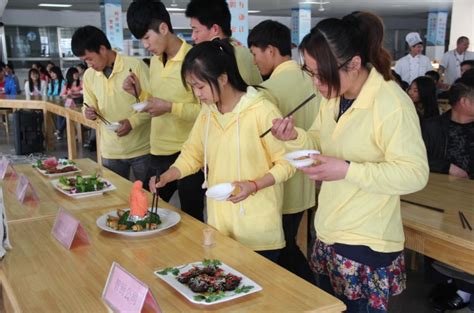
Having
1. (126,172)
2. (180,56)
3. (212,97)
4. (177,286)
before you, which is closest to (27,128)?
(126,172)

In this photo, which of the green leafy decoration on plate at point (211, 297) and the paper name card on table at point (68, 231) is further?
the paper name card on table at point (68, 231)

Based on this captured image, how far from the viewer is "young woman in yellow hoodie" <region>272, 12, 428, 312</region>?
1.21m

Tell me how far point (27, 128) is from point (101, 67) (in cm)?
418

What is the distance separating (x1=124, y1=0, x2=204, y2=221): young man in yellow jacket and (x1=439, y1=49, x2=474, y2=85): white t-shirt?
259 inches

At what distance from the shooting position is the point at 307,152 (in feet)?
4.24

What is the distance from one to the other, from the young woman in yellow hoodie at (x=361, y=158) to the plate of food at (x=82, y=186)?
34.2 inches

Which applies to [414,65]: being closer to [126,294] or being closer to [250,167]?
[250,167]

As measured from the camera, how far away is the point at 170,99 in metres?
2.33

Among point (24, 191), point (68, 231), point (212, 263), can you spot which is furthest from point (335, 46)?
point (24, 191)

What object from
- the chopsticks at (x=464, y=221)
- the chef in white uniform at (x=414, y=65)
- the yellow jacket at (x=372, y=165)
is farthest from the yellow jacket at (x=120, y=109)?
the chef in white uniform at (x=414, y=65)

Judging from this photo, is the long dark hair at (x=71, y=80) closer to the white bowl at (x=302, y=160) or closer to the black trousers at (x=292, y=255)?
the black trousers at (x=292, y=255)

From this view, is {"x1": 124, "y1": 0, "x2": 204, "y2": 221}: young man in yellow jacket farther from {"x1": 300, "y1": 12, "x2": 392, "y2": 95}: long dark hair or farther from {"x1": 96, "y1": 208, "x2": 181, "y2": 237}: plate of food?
{"x1": 300, "y1": 12, "x2": 392, "y2": 95}: long dark hair

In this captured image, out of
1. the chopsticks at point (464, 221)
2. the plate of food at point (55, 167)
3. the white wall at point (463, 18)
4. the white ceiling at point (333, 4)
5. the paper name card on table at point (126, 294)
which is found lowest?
the chopsticks at point (464, 221)

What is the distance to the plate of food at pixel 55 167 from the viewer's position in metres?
2.28
